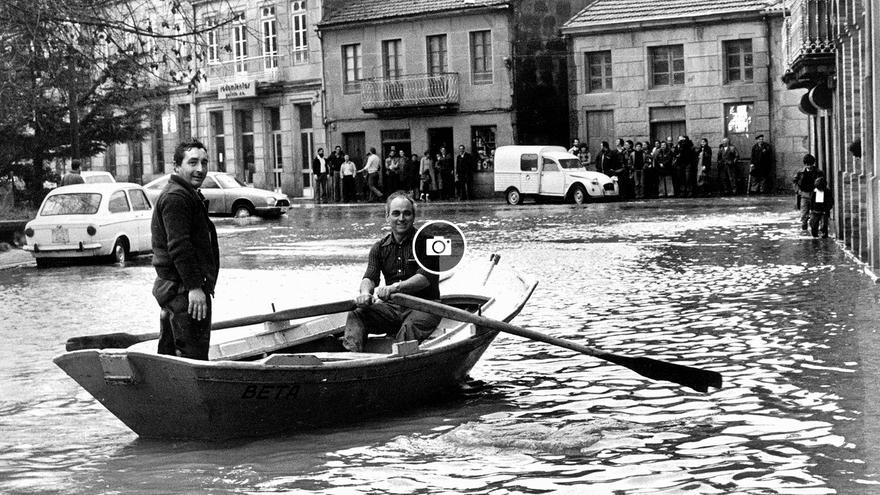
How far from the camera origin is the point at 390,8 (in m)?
52.8

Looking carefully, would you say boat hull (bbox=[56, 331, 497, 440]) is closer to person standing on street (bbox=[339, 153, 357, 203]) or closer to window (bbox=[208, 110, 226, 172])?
person standing on street (bbox=[339, 153, 357, 203])

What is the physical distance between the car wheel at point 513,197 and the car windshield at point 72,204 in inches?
783

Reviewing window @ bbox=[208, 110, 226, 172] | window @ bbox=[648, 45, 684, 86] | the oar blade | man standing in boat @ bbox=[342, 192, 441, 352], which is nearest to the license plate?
man standing in boat @ bbox=[342, 192, 441, 352]

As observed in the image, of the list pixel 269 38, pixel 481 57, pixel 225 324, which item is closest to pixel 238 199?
pixel 481 57

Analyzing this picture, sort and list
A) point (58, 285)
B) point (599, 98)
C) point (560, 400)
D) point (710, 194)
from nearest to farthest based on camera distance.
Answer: point (560, 400)
point (58, 285)
point (710, 194)
point (599, 98)

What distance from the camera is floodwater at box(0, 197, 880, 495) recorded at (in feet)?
26.2

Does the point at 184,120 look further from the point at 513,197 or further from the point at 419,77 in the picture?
the point at 513,197

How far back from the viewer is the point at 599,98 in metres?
47.9

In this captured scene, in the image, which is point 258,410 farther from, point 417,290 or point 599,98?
point 599,98

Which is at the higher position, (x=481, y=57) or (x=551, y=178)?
(x=481, y=57)

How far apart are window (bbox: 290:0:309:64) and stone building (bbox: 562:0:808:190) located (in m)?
11.9

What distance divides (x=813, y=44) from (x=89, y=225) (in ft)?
42.8

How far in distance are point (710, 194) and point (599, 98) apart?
5.86 metres

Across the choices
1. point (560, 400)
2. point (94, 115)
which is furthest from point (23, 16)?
point (94, 115)
